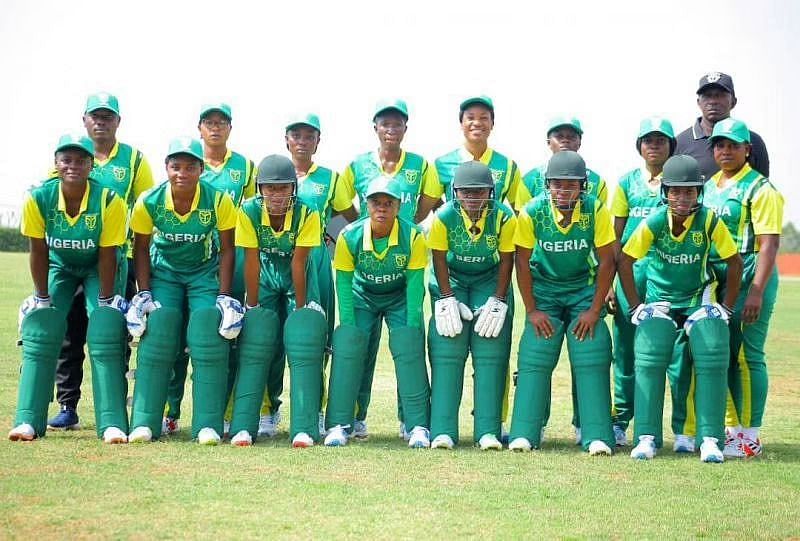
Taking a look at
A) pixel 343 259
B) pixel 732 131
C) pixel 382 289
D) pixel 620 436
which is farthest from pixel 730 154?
pixel 343 259

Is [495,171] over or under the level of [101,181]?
over

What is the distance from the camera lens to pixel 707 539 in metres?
4.29

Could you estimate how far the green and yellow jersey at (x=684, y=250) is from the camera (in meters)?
6.14

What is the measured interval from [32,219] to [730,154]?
415 centimetres

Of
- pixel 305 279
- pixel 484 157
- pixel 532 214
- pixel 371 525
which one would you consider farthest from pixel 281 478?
pixel 484 157

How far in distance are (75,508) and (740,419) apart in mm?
3911

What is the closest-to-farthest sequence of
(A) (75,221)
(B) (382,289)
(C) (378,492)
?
(C) (378,492) → (A) (75,221) → (B) (382,289)

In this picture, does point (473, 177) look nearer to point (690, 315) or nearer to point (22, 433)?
point (690, 315)

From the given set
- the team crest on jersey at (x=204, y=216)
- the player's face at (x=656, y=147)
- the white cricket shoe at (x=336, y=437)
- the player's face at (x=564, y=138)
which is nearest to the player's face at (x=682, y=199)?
the player's face at (x=656, y=147)

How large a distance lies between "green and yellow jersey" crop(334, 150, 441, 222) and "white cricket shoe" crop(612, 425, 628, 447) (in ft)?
6.18

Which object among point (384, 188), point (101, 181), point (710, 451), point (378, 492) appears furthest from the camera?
point (101, 181)

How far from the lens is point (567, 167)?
20.3 feet

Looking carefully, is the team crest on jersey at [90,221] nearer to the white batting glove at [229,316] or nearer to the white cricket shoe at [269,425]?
the white batting glove at [229,316]

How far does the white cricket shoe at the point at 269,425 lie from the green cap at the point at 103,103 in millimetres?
2200
